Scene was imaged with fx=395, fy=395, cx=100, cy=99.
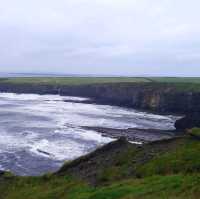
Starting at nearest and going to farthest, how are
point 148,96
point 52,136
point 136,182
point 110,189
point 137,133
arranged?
point 110,189 < point 136,182 < point 52,136 < point 137,133 < point 148,96

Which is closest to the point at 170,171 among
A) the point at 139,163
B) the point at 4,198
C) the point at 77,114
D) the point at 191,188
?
the point at 139,163

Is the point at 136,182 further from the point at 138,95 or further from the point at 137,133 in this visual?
the point at 138,95

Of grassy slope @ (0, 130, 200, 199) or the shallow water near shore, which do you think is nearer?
grassy slope @ (0, 130, 200, 199)

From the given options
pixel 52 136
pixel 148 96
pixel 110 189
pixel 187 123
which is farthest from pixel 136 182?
pixel 148 96

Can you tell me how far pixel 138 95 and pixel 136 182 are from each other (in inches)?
3951

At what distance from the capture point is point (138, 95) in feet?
388

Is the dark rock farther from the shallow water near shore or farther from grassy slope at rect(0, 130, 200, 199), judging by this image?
grassy slope at rect(0, 130, 200, 199)

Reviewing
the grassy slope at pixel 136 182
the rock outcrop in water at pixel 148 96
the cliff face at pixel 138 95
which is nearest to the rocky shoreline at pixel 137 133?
the rock outcrop in water at pixel 148 96

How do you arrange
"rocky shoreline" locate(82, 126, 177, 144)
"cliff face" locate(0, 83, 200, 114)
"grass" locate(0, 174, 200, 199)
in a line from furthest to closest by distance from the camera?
"cliff face" locate(0, 83, 200, 114)
"rocky shoreline" locate(82, 126, 177, 144)
"grass" locate(0, 174, 200, 199)

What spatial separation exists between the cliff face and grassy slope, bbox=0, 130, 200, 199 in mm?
69354

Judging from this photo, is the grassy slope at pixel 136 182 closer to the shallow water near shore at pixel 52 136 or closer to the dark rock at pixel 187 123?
the shallow water near shore at pixel 52 136

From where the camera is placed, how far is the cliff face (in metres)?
105

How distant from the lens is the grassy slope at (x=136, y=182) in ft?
51.9

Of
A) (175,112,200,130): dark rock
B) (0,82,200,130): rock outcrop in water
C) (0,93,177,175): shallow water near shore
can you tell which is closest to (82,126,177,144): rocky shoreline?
(0,93,177,175): shallow water near shore
